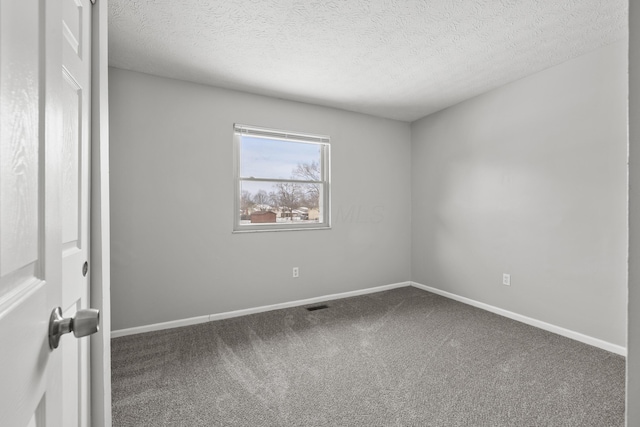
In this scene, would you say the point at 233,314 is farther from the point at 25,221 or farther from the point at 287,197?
the point at 25,221

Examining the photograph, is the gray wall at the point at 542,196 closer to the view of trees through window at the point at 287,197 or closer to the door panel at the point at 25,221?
the view of trees through window at the point at 287,197

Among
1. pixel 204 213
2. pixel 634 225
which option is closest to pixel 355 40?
pixel 204 213

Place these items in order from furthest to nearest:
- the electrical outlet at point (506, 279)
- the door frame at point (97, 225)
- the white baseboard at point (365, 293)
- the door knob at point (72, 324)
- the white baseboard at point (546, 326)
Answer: the electrical outlet at point (506, 279)
the white baseboard at point (365, 293)
the white baseboard at point (546, 326)
the door frame at point (97, 225)
the door knob at point (72, 324)

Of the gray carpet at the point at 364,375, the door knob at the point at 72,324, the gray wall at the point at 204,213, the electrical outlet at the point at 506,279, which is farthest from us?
the electrical outlet at the point at 506,279

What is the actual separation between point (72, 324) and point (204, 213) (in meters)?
2.51

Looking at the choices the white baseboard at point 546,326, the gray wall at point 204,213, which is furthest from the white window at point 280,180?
the white baseboard at point 546,326

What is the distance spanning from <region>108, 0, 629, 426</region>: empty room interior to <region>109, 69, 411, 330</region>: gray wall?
0.02 m

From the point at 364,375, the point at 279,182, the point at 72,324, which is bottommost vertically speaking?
the point at 364,375

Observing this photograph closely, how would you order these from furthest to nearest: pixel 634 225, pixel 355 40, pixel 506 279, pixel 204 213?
1. pixel 506 279
2. pixel 204 213
3. pixel 355 40
4. pixel 634 225

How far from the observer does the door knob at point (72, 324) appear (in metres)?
0.55

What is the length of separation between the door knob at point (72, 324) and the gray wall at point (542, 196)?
3232mm

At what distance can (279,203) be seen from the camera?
138 inches

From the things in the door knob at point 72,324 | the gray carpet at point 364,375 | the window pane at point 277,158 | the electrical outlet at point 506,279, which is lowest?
the gray carpet at point 364,375

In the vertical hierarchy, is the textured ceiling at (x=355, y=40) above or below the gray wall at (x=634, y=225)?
above
